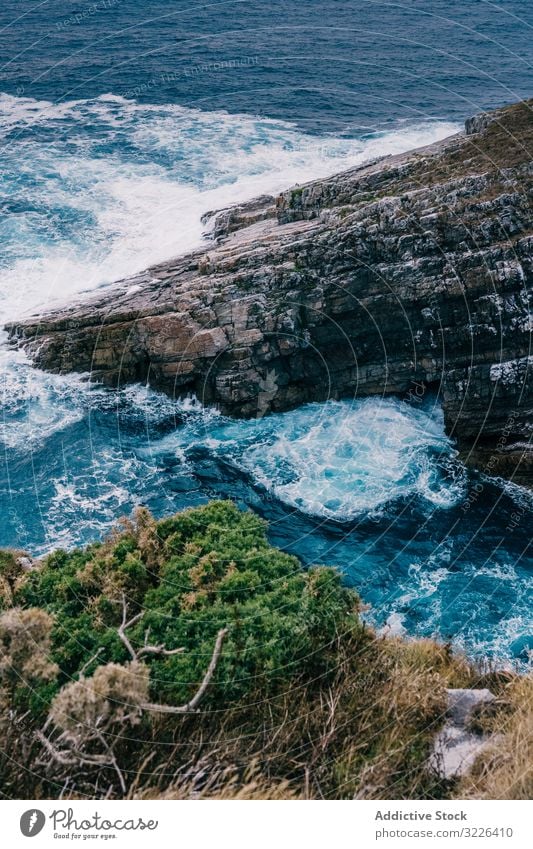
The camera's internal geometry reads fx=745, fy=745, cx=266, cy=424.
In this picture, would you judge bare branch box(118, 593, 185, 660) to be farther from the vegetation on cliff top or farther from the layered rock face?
the layered rock face

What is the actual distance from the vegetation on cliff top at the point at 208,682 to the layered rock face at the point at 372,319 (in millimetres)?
23216

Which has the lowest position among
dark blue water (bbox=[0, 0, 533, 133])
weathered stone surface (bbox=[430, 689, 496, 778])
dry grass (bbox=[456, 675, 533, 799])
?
weathered stone surface (bbox=[430, 689, 496, 778])

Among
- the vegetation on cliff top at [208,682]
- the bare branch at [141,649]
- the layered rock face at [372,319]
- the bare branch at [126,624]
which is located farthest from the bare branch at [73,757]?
the layered rock face at [372,319]

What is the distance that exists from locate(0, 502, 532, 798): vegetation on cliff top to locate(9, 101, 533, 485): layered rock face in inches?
914

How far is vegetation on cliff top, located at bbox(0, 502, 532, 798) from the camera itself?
24.3m

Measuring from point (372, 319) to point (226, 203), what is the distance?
29988 mm

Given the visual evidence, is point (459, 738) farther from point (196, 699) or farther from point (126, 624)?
point (126, 624)

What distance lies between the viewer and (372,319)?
56750 mm

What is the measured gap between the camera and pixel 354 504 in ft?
166

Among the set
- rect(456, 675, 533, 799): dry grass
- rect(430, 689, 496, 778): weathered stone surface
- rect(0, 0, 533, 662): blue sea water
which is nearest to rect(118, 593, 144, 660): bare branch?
rect(430, 689, 496, 778): weathered stone surface

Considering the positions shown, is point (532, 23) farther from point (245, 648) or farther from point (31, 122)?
point (245, 648)

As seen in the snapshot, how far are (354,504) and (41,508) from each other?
20938 millimetres

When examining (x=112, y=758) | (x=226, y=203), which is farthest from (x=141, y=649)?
(x=226, y=203)
